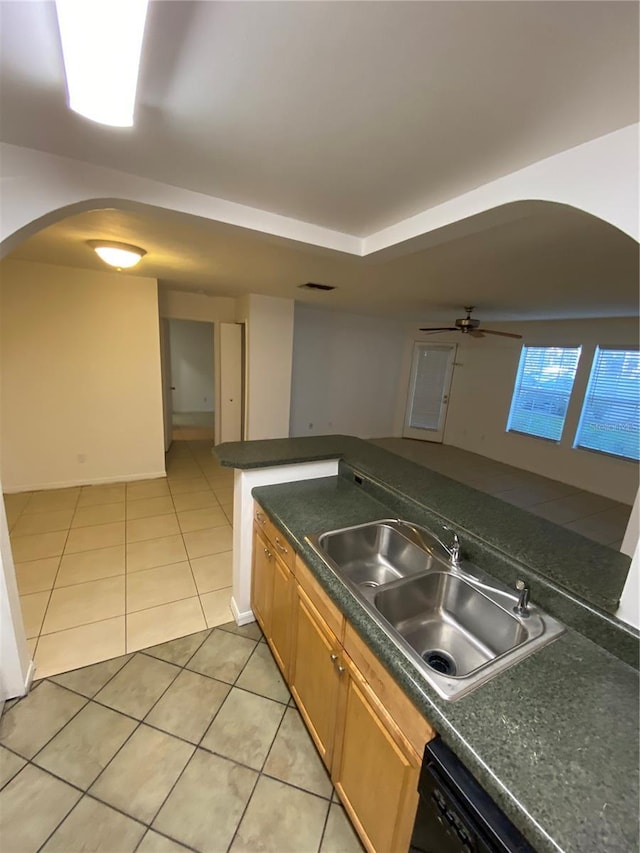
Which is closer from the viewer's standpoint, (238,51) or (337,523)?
(238,51)

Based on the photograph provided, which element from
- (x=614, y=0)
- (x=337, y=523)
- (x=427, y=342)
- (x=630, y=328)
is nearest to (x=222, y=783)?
(x=337, y=523)

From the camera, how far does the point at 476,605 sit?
128cm

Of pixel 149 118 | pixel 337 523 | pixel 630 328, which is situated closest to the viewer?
pixel 149 118

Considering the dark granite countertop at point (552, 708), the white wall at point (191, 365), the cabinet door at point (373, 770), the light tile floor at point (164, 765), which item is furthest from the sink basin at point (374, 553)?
the white wall at point (191, 365)

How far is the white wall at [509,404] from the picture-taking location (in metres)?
4.72

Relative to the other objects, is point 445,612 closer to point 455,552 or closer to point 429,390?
point 455,552

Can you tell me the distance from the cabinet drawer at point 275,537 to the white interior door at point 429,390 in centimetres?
573

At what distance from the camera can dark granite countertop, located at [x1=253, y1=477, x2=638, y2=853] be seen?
62 cm

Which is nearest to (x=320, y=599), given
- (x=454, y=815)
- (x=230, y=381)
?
(x=454, y=815)

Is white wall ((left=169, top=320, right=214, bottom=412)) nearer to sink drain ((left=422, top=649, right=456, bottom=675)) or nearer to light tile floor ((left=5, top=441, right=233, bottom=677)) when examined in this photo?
light tile floor ((left=5, top=441, right=233, bottom=677))

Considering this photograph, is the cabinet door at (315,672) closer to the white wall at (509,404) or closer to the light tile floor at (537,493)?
the light tile floor at (537,493)

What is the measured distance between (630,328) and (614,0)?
5.29m

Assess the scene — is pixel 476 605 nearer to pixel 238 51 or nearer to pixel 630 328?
pixel 238 51

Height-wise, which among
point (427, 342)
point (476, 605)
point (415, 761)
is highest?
point (427, 342)
